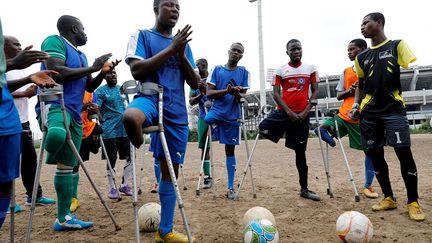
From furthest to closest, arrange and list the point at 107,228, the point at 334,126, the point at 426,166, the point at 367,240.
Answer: the point at 426,166 < the point at 334,126 < the point at 107,228 < the point at 367,240

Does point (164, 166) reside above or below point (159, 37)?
below

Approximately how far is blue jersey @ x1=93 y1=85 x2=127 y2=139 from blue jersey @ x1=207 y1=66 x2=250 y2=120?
1880mm

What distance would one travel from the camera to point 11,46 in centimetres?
490

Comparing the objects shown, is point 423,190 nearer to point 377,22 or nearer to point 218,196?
point 377,22

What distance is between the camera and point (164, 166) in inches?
143

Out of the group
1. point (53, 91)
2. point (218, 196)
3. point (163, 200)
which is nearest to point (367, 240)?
point (163, 200)

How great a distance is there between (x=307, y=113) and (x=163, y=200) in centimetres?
330

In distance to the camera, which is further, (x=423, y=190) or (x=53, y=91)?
(x=423, y=190)

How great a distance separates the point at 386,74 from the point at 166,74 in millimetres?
3033

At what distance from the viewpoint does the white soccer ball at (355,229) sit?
139 inches

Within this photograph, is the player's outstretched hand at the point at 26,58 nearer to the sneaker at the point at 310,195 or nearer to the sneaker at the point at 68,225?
the sneaker at the point at 68,225

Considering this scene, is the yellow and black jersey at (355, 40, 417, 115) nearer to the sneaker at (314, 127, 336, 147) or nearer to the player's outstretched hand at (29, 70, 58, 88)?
the sneaker at (314, 127, 336, 147)

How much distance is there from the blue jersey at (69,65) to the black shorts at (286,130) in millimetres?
3102

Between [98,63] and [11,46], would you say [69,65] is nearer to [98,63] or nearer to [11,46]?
[98,63]
